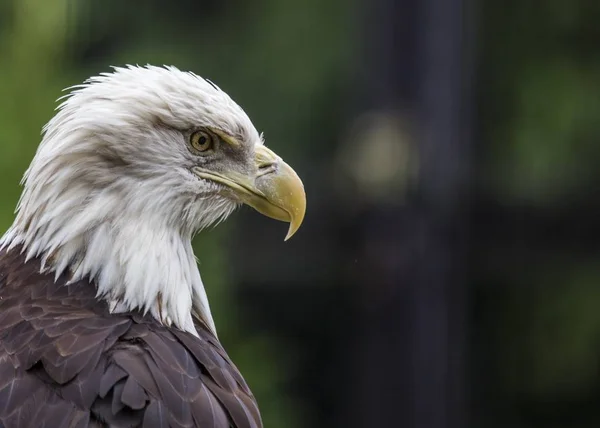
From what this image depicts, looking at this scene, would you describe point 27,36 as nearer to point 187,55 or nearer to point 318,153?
point 187,55

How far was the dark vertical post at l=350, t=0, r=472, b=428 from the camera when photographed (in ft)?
16.7

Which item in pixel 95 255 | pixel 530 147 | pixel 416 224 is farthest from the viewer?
pixel 530 147

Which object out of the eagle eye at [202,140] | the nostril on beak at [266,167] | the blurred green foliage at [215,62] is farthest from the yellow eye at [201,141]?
the blurred green foliage at [215,62]

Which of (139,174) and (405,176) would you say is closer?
(139,174)

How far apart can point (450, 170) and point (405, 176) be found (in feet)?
0.75

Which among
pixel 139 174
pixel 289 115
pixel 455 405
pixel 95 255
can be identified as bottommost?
pixel 455 405

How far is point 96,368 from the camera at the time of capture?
2.45 meters

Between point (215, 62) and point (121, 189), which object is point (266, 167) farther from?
point (215, 62)

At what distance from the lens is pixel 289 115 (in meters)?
5.36

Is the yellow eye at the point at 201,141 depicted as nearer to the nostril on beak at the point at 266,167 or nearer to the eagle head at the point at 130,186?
the eagle head at the point at 130,186

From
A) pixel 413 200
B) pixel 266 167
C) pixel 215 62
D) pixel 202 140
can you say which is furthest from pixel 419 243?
pixel 202 140

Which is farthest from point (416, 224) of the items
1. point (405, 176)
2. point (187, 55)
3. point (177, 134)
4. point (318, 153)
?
point (177, 134)

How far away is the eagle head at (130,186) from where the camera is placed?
8.87ft

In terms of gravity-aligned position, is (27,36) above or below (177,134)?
above
